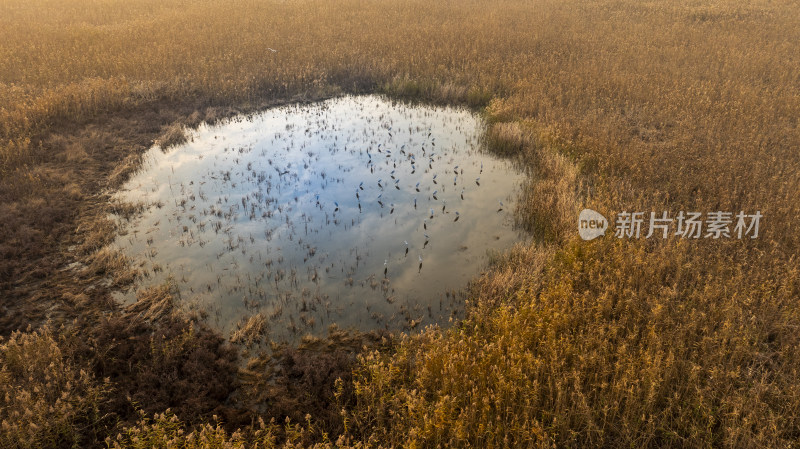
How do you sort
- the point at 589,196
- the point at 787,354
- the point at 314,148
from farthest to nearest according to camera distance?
1. the point at 314,148
2. the point at 589,196
3. the point at 787,354

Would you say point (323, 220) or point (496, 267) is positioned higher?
point (323, 220)

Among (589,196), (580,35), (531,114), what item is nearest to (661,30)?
(580,35)

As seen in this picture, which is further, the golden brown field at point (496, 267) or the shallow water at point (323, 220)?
the shallow water at point (323, 220)

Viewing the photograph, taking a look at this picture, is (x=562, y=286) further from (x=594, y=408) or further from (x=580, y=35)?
(x=580, y=35)

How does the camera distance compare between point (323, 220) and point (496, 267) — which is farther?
point (323, 220)
